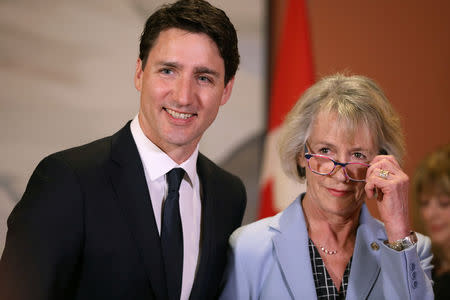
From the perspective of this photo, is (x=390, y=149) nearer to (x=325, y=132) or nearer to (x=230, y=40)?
(x=325, y=132)

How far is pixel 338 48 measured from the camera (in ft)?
11.2

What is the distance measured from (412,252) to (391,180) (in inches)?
9.3

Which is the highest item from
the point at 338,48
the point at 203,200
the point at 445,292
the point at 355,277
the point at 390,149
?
the point at 338,48

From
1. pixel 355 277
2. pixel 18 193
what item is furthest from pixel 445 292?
pixel 18 193

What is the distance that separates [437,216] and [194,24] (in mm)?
2136

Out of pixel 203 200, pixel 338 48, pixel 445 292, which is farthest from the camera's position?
pixel 338 48

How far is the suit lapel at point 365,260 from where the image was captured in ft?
5.86

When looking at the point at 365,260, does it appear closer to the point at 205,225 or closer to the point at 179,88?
the point at 205,225

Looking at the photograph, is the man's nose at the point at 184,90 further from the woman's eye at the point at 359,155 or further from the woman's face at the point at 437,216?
the woman's face at the point at 437,216

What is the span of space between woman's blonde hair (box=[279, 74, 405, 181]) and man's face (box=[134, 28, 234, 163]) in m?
0.35

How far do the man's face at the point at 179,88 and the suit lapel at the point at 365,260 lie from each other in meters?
0.70

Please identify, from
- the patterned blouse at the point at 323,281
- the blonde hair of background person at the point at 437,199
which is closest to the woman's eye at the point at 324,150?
the patterned blouse at the point at 323,281

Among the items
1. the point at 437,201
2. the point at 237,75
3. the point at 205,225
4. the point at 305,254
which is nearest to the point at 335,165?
the point at 305,254

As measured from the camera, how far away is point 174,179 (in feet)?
5.74
